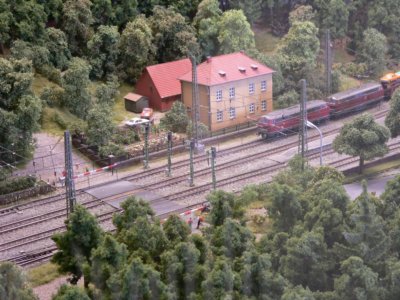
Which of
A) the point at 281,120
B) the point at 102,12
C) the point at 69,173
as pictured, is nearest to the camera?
the point at 69,173

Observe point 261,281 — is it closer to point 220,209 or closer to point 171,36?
point 220,209

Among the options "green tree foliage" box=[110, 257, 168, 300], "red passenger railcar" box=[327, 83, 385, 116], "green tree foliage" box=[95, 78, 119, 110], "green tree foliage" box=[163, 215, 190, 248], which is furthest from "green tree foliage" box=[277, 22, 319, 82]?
"green tree foliage" box=[110, 257, 168, 300]

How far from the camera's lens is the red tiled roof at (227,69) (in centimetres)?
3803

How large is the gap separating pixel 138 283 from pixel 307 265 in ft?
15.2

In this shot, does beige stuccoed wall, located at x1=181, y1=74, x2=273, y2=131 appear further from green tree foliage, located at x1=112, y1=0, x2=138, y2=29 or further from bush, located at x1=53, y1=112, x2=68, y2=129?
green tree foliage, located at x1=112, y1=0, x2=138, y2=29

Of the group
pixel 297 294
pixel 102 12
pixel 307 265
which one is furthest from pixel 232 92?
pixel 297 294

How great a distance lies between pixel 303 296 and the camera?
19422 millimetres

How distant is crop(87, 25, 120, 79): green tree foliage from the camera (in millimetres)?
42469

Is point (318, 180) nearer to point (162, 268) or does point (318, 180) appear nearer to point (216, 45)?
point (162, 268)

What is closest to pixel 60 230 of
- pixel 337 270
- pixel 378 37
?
pixel 337 270

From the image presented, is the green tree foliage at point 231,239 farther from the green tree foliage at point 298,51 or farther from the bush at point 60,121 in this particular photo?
the green tree foliage at point 298,51

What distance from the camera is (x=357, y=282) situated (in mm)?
20203

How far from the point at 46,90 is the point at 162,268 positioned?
19.0m

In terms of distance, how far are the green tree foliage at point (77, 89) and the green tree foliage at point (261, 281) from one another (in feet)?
60.3
